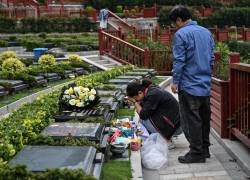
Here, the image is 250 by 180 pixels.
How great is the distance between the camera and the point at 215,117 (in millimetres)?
8172

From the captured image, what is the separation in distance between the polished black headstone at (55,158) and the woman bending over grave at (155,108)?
2.14 meters

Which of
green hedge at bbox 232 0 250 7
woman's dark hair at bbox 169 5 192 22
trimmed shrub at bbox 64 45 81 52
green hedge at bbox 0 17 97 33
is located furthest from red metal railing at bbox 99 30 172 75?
green hedge at bbox 232 0 250 7

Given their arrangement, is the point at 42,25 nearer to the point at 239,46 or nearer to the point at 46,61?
the point at 239,46

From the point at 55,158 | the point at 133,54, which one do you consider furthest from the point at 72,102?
the point at 133,54

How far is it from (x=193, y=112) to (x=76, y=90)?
1.86m

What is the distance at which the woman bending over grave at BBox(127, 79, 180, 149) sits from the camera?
7125mm

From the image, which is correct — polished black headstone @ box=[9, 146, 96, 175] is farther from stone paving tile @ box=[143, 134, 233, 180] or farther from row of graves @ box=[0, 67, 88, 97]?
row of graves @ box=[0, 67, 88, 97]

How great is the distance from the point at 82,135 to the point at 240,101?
2.38m

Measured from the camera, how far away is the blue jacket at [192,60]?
643cm

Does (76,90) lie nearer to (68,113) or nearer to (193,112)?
(68,113)

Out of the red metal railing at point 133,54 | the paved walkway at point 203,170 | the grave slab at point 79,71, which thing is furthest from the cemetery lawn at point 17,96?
the red metal railing at point 133,54

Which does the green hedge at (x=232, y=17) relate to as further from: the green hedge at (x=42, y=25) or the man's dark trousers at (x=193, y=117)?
the man's dark trousers at (x=193, y=117)

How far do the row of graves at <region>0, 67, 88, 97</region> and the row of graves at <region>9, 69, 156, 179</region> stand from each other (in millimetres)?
2241

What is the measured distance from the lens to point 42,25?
3120cm
